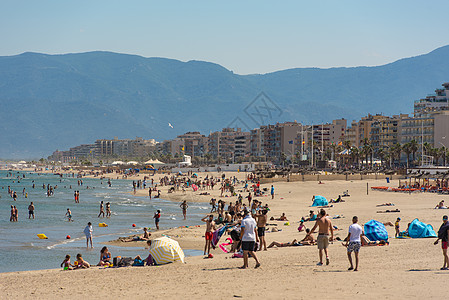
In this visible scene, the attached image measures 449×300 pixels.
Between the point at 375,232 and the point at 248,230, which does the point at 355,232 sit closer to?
the point at 248,230

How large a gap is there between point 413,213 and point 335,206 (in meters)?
9.11

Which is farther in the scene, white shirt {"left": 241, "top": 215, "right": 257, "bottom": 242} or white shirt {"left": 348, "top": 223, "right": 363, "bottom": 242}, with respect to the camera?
white shirt {"left": 241, "top": 215, "right": 257, "bottom": 242}

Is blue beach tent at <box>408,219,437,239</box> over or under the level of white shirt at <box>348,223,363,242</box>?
under

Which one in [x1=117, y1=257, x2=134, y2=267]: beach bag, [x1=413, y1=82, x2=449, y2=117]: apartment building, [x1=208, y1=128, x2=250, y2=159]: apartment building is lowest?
[x1=117, y1=257, x2=134, y2=267]: beach bag

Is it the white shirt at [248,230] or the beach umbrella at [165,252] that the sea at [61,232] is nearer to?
the beach umbrella at [165,252]

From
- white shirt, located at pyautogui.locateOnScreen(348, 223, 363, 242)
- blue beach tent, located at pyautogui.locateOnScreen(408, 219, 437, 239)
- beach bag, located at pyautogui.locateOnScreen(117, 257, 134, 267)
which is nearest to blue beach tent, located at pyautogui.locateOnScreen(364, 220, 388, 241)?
blue beach tent, located at pyautogui.locateOnScreen(408, 219, 437, 239)

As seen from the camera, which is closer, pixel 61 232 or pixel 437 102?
pixel 61 232

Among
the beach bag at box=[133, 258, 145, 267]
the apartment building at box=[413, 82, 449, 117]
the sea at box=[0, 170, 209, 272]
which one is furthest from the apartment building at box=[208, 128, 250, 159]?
the beach bag at box=[133, 258, 145, 267]

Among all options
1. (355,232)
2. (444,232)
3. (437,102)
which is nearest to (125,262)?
(355,232)

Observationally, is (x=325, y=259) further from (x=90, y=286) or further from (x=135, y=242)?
(x=135, y=242)

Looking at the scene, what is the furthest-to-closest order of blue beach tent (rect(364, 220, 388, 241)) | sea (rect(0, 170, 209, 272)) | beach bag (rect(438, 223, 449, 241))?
1. sea (rect(0, 170, 209, 272))
2. blue beach tent (rect(364, 220, 388, 241))
3. beach bag (rect(438, 223, 449, 241))

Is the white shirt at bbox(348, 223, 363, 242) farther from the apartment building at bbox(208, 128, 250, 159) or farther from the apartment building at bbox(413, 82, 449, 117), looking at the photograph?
the apartment building at bbox(208, 128, 250, 159)

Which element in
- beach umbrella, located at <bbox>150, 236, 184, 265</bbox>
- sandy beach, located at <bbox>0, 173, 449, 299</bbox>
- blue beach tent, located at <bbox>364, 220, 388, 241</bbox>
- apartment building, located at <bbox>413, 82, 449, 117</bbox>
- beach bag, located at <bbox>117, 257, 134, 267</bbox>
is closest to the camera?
sandy beach, located at <bbox>0, 173, 449, 299</bbox>

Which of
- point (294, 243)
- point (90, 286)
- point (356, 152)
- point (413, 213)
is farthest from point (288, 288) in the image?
point (356, 152)
